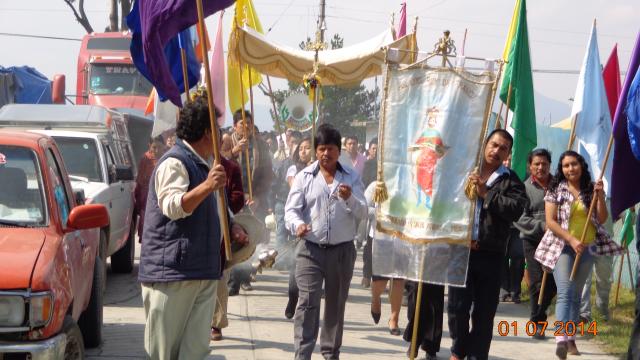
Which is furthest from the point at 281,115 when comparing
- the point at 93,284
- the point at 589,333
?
the point at 93,284

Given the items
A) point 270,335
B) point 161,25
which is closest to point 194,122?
point 161,25

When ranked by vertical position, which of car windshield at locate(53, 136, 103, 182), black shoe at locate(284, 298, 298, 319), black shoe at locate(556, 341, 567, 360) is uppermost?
car windshield at locate(53, 136, 103, 182)

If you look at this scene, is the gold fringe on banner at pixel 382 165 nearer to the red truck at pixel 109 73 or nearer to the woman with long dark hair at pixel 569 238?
the woman with long dark hair at pixel 569 238

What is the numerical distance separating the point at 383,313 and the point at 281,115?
748 cm

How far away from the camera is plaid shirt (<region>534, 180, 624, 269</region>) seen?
28.6 ft

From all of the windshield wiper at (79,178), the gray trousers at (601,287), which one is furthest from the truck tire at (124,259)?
the gray trousers at (601,287)

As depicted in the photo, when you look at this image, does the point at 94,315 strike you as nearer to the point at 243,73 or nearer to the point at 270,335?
the point at 270,335

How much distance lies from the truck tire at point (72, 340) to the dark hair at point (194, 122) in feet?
4.34

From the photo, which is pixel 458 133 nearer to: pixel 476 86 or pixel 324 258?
pixel 476 86

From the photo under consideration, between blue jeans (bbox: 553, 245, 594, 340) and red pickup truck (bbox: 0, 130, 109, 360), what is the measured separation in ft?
13.1

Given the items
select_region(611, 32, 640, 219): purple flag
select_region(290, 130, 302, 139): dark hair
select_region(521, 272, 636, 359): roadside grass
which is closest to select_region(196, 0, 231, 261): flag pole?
select_region(611, 32, 640, 219): purple flag

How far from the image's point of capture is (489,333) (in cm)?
753

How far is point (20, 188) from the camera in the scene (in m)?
6.38

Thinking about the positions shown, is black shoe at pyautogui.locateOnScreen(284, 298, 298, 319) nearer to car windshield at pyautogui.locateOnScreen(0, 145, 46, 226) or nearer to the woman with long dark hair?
the woman with long dark hair
